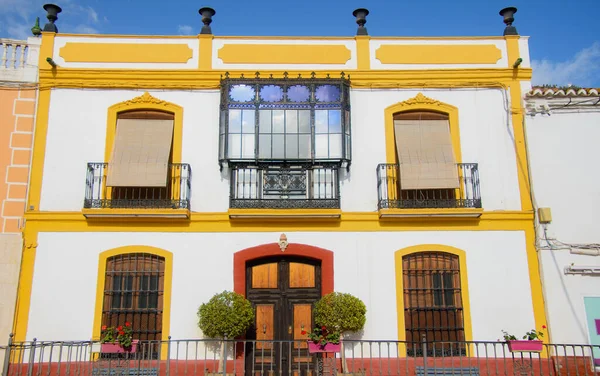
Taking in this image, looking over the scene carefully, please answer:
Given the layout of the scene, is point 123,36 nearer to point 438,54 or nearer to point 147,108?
point 147,108

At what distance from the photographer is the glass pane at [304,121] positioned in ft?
39.1

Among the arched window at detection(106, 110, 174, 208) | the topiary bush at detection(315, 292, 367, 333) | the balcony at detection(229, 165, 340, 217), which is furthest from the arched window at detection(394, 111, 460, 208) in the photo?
the arched window at detection(106, 110, 174, 208)

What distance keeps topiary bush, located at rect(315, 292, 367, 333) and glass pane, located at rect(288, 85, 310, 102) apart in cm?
406

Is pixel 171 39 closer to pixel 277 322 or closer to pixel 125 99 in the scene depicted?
pixel 125 99

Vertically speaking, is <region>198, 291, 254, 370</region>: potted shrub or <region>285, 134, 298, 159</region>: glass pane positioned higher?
<region>285, 134, 298, 159</region>: glass pane

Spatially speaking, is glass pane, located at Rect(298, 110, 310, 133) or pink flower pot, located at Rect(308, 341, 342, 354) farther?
glass pane, located at Rect(298, 110, 310, 133)

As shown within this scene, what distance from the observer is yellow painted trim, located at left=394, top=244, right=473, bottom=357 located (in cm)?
1116

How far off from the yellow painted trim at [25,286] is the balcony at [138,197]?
1.22 meters

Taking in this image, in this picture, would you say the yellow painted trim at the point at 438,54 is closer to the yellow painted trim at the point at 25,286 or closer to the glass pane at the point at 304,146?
the glass pane at the point at 304,146

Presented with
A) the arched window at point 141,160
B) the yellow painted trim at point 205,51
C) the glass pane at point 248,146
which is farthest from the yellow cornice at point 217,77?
the glass pane at point 248,146

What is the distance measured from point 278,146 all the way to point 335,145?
117cm

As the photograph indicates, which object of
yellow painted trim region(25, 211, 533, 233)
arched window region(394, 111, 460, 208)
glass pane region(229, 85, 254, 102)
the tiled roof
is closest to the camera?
yellow painted trim region(25, 211, 533, 233)

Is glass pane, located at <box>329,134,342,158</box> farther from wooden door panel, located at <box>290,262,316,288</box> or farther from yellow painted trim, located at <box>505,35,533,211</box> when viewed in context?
yellow painted trim, located at <box>505,35,533,211</box>

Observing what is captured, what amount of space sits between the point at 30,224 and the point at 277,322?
5.23 meters
